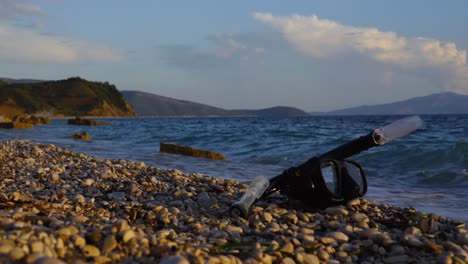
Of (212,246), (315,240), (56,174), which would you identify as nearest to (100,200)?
(56,174)

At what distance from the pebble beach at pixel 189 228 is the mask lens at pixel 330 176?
0.71 feet

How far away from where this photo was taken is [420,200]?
692cm

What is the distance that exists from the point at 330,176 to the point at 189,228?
1607 mm

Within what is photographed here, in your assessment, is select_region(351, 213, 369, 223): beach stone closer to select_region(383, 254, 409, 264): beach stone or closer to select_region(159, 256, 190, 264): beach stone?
select_region(383, 254, 409, 264): beach stone

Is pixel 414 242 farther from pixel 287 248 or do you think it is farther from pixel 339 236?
pixel 287 248

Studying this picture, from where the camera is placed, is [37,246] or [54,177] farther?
[54,177]

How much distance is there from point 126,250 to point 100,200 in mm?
2589

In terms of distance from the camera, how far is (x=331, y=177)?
4.71 meters

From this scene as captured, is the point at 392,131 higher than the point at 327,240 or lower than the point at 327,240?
higher

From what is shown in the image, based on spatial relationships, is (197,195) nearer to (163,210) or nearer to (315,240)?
(163,210)

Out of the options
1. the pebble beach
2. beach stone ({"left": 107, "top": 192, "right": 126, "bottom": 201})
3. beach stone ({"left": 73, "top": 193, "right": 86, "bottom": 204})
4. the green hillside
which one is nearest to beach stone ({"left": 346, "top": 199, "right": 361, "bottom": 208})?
the pebble beach

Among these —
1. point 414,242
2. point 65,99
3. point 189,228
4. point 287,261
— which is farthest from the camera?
point 65,99

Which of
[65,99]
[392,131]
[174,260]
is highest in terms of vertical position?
[65,99]

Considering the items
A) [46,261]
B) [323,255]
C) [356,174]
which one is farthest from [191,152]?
[46,261]
